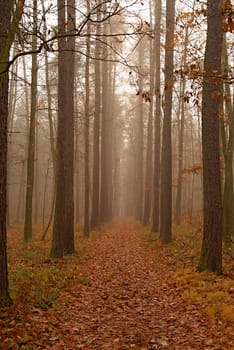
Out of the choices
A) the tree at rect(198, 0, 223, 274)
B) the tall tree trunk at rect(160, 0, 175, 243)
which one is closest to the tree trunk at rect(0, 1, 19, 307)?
the tree at rect(198, 0, 223, 274)

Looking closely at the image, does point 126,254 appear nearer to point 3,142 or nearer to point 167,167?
point 167,167

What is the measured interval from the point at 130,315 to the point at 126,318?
7.3 inches

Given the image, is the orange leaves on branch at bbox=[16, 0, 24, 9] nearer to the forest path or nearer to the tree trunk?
the tree trunk

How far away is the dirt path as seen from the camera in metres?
5.27

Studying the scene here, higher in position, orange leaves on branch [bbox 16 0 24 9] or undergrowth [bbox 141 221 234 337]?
orange leaves on branch [bbox 16 0 24 9]

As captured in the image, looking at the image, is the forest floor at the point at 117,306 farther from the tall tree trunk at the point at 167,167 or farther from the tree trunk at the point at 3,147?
the tall tree trunk at the point at 167,167

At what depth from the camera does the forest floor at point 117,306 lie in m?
5.28

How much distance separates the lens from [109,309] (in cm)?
690

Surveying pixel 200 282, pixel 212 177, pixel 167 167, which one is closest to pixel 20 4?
pixel 212 177

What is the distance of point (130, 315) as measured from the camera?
6551mm

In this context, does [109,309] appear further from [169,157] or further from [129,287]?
[169,157]

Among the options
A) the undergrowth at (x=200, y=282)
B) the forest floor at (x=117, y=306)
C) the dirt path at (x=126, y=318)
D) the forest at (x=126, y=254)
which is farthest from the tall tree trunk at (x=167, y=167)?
the dirt path at (x=126, y=318)

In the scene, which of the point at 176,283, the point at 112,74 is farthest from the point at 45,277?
the point at 112,74

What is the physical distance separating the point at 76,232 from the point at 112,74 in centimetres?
1748
